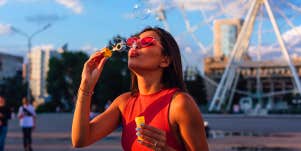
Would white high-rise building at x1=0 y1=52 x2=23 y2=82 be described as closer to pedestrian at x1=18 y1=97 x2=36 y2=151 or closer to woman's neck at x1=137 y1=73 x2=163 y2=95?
pedestrian at x1=18 y1=97 x2=36 y2=151

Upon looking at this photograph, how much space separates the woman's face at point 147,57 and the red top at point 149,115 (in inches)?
5.3

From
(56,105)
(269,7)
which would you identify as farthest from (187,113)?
(56,105)

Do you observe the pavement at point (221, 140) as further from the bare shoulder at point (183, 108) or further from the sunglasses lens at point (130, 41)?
the bare shoulder at point (183, 108)

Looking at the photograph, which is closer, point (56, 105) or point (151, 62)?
point (151, 62)

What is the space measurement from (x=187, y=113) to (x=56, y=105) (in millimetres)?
89452

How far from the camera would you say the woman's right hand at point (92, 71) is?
2594mm

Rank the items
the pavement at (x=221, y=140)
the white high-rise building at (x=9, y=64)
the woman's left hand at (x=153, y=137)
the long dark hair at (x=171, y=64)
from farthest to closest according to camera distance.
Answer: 1. the white high-rise building at (x=9, y=64)
2. the pavement at (x=221, y=140)
3. the long dark hair at (x=171, y=64)
4. the woman's left hand at (x=153, y=137)

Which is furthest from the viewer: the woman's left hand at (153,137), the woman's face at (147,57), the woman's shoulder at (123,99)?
the woman's shoulder at (123,99)

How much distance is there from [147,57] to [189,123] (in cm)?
39

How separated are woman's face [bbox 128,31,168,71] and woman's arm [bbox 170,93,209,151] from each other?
24cm

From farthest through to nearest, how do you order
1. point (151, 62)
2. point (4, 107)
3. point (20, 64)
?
point (20, 64), point (4, 107), point (151, 62)

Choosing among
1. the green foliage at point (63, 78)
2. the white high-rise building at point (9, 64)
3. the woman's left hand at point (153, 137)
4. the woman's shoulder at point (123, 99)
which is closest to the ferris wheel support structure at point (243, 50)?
the green foliage at point (63, 78)

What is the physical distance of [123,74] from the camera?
7106cm

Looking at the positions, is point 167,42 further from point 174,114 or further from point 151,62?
point 174,114
